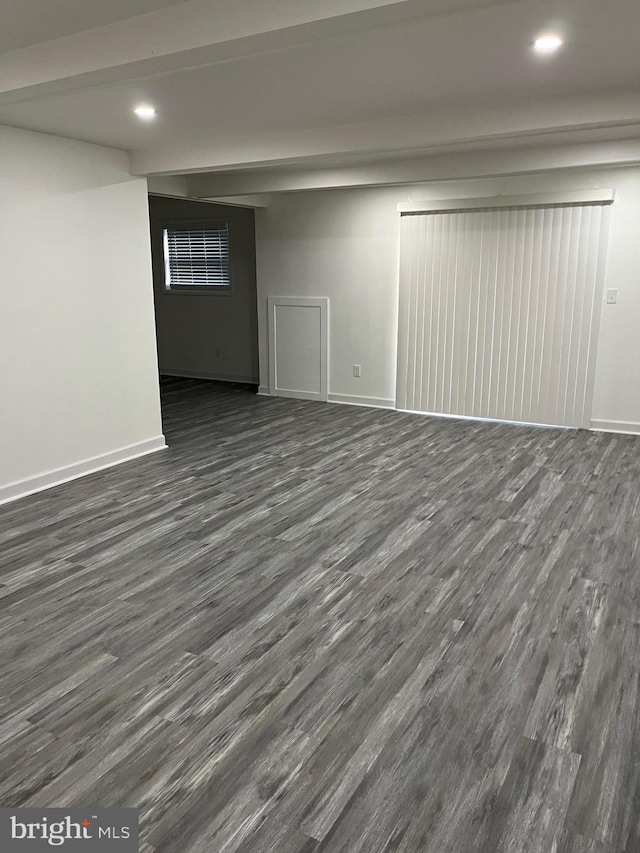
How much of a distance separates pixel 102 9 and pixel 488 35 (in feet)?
4.74

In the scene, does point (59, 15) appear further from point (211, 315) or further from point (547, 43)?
point (211, 315)

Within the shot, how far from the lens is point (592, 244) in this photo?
5828 mm

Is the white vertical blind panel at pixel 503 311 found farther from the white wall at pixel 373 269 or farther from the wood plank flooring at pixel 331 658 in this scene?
the wood plank flooring at pixel 331 658

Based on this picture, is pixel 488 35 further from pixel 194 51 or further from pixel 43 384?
pixel 43 384

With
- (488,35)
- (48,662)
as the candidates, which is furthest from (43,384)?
(488,35)

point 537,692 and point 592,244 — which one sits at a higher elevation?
point 592,244

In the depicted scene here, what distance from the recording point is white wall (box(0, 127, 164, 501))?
4211 mm

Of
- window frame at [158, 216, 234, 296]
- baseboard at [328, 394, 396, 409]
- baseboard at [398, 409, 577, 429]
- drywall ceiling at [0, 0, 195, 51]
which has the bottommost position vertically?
baseboard at [398, 409, 577, 429]

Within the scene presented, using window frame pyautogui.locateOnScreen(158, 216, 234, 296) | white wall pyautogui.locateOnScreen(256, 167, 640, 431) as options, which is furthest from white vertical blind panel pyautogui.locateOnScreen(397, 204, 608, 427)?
window frame pyautogui.locateOnScreen(158, 216, 234, 296)

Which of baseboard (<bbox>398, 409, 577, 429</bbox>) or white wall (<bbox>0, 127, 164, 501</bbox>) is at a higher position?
white wall (<bbox>0, 127, 164, 501</bbox>)

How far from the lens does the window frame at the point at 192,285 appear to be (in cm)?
843

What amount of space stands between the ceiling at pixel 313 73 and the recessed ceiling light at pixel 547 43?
1.6 inches

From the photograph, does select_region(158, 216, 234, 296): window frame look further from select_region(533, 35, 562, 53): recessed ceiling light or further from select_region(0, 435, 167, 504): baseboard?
select_region(533, 35, 562, 53): recessed ceiling light

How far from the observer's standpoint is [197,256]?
879 centimetres
